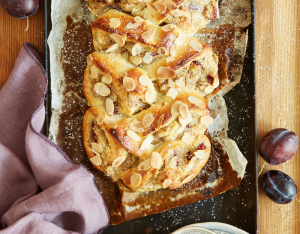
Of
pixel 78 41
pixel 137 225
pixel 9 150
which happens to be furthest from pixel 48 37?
pixel 137 225

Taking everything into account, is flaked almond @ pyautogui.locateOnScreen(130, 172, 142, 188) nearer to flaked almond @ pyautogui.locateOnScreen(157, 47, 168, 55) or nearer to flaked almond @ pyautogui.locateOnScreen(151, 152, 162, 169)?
flaked almond @ pyautogui.locateOnScreen(151, 152, 162, 169)

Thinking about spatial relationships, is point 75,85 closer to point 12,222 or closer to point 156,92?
point 156,92

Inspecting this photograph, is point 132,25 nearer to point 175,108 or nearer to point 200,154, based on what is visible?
point 175,108

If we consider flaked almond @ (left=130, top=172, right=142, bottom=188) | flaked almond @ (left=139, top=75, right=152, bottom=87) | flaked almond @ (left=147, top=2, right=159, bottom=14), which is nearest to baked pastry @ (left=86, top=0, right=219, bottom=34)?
flaked almond @ (left=147, top=2, right=159, bottom=14)

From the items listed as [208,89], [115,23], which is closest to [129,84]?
[115,23]

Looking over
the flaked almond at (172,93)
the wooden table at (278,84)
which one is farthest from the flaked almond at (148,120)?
the wooden table at (278,84)

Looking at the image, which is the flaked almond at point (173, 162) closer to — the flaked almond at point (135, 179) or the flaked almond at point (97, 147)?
the flaked almond at point (135, 179)
